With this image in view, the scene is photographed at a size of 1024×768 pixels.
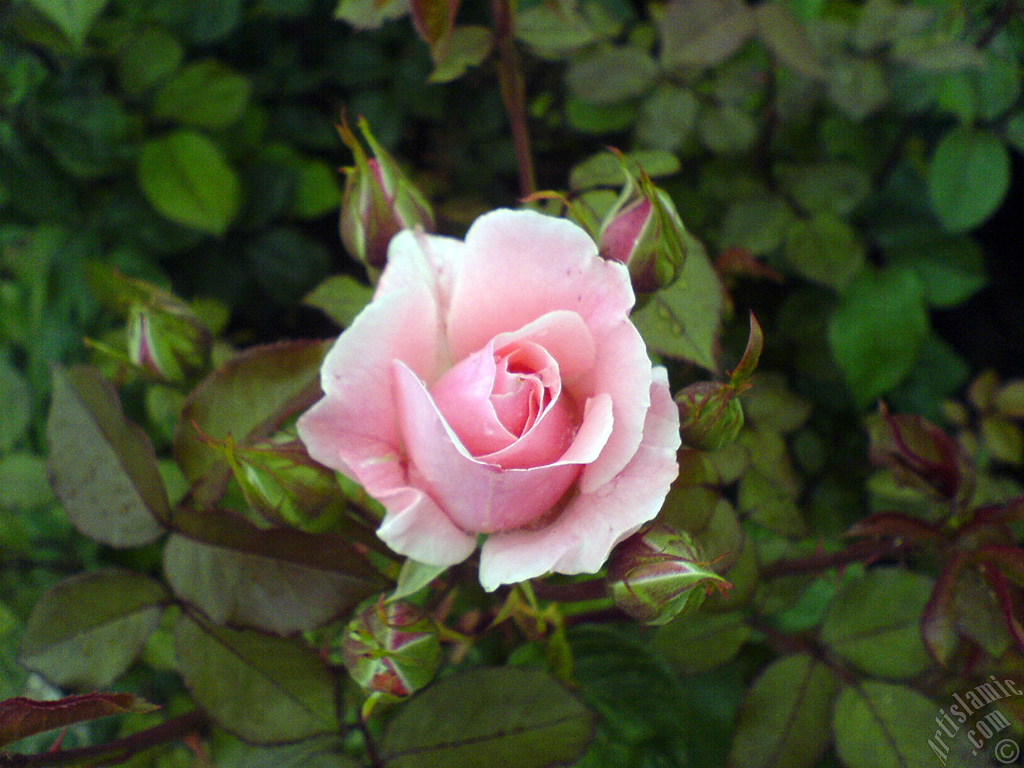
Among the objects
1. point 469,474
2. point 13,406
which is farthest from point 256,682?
point 13,406

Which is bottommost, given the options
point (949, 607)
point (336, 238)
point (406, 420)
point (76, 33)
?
point (336, 238)

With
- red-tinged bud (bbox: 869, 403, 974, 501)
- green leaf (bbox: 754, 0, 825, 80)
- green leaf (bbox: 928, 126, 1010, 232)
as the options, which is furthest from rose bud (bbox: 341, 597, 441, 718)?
green leaf (bbox: 928, 126, 1010, 232)

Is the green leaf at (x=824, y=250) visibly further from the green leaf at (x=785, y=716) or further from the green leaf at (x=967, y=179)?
the green leaf at (x=785, y=716)

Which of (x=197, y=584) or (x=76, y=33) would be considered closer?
(x=197, y=584)

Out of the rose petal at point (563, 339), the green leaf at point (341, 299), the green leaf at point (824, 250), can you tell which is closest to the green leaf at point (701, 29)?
the green leaf at point (824, 250)

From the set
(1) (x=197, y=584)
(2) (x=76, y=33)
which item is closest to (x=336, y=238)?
(2) (x=76, y=33)

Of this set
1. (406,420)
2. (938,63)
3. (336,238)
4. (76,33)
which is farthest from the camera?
(336,238)

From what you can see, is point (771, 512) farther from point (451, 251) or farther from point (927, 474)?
point (451, 251)
